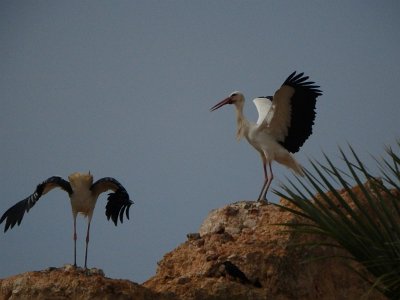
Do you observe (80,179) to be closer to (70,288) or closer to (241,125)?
(241,125)

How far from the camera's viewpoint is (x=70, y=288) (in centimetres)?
646

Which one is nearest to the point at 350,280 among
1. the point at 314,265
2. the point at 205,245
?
the point at 314,265

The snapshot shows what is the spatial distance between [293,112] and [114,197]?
2.97m

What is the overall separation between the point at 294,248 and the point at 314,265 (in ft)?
0.86

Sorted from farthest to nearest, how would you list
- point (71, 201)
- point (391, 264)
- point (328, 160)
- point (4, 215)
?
point (71, 201) → point (4, 215) → point (328, 160) → point (391, 264)

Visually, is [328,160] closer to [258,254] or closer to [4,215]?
[258,254]

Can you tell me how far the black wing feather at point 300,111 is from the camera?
10.9m

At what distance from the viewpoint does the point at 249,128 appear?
11.8 m

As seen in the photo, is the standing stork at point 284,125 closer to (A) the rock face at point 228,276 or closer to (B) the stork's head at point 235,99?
(B) the stork's head at point 235,99

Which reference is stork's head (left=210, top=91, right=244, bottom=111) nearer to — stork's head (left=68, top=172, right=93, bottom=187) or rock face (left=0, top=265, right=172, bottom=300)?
stork's head (left=68, top=172, right=93, bottom=187)

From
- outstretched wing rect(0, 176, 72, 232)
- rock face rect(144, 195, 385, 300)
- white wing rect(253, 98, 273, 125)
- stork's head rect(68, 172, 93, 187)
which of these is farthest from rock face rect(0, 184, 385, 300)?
white wing rect(253, 98, 273, 125)

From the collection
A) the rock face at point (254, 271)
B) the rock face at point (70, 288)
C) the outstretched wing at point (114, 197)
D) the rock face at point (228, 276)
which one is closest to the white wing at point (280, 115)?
the outstretched wing at point (114, 197)

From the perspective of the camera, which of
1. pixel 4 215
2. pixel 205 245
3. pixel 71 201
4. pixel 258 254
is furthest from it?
pixel 71 201

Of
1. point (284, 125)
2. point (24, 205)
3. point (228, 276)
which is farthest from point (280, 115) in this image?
point (228, 276)
